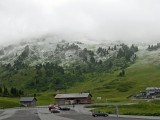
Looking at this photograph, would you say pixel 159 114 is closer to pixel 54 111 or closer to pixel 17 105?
pixel 54 111

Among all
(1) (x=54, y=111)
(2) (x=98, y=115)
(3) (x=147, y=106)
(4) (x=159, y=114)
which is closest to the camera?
(4) (x=159, y=114)

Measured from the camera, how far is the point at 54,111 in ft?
418

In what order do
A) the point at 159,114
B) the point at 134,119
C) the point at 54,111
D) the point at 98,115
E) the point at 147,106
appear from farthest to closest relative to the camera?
the point at 54,111
the point at 147,106
the point at 98,115
the point at 159,114
the point at 134,119

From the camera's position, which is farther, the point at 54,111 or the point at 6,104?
the point at 6,104

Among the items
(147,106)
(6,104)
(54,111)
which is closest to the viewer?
(147,106)

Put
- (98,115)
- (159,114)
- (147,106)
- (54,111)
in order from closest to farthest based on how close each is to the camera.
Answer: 1. (159,114)
2. (98,115)
3. (147,106)
4. (54,111)

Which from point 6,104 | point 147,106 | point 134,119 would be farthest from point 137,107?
A: point 6,104

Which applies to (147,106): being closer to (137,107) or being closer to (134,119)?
(137,107)

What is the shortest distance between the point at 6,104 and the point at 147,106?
97687 millimetres

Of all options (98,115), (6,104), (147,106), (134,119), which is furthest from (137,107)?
(6,104)

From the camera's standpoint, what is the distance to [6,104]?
624 ft

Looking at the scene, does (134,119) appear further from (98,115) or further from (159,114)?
(98,115)

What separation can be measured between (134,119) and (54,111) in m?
56.7

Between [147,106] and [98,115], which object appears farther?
[147,106]
